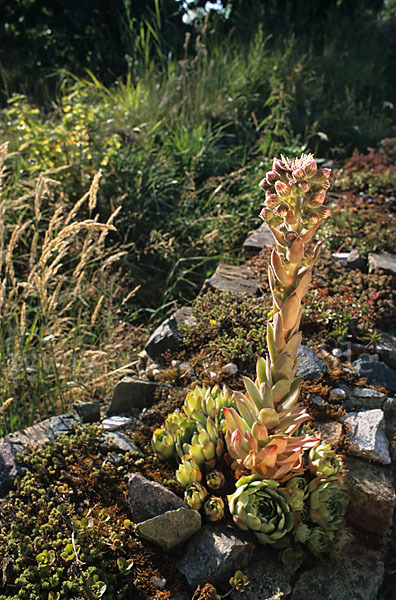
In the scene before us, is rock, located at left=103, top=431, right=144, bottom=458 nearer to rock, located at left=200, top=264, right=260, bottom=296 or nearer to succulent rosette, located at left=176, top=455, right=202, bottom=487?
succulent rosette, located at left=176, top=455, right=202, bottom=487

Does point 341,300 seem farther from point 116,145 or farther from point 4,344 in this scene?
point 116,145

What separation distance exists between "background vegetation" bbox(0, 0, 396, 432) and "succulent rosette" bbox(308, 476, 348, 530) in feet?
3.95

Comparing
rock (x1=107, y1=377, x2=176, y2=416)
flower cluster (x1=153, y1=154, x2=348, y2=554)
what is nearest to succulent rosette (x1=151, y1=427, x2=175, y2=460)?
flower cluster (x1=153, y1=154, x2=348, y2=554)

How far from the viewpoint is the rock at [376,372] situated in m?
2.60

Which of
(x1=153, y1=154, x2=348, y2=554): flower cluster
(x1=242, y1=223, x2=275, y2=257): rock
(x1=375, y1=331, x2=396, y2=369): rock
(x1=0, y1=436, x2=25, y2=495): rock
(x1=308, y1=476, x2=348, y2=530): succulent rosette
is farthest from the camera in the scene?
(x1=242, y1=223, x2=275, y2=257): rock

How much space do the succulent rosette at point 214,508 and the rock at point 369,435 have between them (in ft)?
2.07

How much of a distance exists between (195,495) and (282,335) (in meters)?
0.68

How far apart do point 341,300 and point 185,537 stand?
165cm

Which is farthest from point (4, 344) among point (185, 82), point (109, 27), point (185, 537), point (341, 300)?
Result: point (109, 27)

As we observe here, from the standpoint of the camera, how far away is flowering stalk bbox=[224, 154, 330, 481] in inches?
58.3

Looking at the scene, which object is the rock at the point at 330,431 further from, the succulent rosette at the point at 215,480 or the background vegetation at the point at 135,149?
the background vegetation at the point at 135,149

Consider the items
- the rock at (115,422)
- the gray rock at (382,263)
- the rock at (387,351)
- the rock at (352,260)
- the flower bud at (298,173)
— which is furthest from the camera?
the rock at (352,260)

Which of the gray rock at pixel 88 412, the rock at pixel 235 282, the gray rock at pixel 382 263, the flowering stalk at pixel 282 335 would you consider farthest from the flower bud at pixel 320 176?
the gray rock at pixel 382 263

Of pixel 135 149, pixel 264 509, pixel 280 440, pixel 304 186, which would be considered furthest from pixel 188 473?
pixel 135 149
